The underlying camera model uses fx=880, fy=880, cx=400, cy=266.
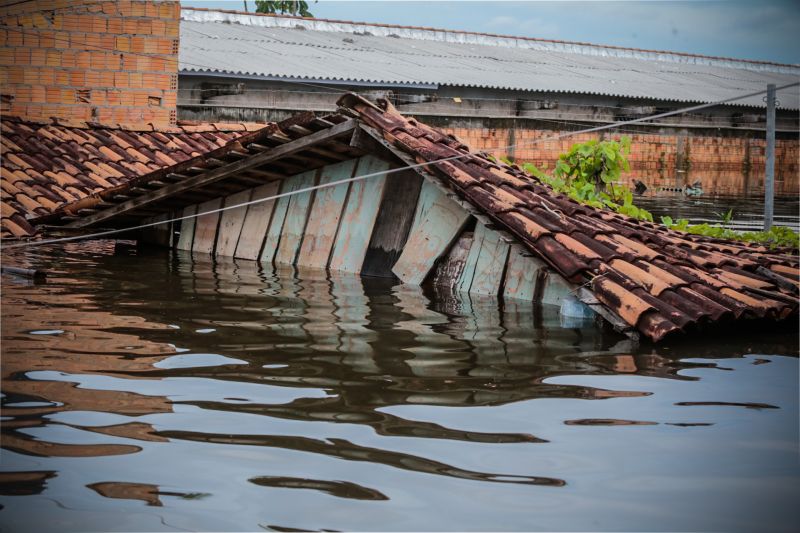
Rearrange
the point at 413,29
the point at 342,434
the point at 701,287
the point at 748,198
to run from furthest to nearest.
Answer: the point at 413,29
the point at 748,198
the point at 701,287
the point at 342,434

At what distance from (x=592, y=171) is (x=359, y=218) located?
429 centimetres

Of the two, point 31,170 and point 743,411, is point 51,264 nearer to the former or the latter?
point 31,170

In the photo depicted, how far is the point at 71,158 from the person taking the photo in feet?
33.8

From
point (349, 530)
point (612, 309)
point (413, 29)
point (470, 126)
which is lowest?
point (349, 530)

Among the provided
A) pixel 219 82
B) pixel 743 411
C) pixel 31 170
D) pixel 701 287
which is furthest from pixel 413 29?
pixel 743 411

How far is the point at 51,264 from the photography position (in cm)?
718

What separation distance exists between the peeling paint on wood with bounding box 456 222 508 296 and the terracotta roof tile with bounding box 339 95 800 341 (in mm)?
357

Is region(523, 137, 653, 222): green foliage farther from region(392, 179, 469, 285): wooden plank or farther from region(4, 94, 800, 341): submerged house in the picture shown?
region(392, 179, 469, 285): wooden plank

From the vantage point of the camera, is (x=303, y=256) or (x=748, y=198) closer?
(x=303, y=256)

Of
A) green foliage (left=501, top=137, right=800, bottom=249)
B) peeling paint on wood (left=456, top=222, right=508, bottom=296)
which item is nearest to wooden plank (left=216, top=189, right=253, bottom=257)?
peeling paint on wood (left=456, top=222, right=508, bottom=296)

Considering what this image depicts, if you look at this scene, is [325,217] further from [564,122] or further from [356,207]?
[564,122]

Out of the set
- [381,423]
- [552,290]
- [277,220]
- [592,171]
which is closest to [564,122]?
[592,171]

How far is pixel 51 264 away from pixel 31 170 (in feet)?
9.89

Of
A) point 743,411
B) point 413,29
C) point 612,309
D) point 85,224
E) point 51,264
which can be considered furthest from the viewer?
point 413,29
